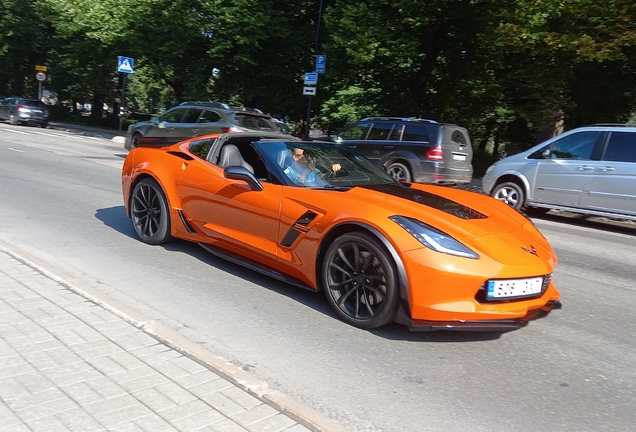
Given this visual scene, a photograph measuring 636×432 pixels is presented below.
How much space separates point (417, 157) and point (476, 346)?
9.18 metres

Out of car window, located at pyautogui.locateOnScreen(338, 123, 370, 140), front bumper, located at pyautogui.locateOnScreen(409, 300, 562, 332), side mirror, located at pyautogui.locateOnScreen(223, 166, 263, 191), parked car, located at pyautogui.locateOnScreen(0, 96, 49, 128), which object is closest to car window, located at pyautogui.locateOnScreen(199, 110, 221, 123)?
car window, located at pyautogui.locateOnScreen(338, 123, 370, 140)

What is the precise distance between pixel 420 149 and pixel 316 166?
818 cm

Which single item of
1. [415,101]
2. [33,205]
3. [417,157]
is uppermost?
[415,101]

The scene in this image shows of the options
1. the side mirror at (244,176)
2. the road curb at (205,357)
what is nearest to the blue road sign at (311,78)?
the side mirror at (244,176)

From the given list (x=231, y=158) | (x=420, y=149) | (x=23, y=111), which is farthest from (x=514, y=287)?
(x=23, y=111)

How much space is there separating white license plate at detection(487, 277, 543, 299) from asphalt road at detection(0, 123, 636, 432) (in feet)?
1.41

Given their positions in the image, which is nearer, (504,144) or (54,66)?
(504,144)

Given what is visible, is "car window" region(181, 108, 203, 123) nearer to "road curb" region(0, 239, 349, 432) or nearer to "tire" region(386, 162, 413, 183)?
"tire" region(386, 162, 413, 183)

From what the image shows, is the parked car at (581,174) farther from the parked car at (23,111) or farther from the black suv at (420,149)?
the parked car at (23,111)

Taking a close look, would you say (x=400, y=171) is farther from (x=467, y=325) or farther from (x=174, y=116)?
(x=467, y=325)

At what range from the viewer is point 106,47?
113 ft

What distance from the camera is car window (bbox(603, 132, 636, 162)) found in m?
10.2

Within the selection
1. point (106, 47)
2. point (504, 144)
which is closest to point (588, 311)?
point (504, 144)

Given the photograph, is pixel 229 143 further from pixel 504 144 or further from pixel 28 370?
pixel 504 144
